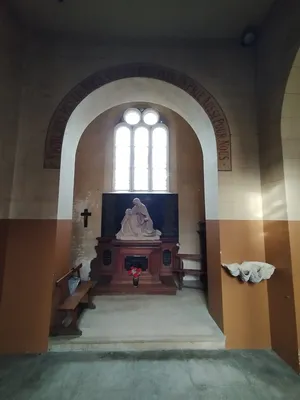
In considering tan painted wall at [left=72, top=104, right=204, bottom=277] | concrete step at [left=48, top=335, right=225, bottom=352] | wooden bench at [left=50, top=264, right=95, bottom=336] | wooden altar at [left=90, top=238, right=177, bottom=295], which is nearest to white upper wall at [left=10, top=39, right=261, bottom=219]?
wooden bench at [left=50, top=264, right=95, bottom=336]

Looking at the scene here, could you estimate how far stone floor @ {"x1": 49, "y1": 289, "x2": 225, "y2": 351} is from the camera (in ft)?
7.07

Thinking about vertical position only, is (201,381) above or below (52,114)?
below

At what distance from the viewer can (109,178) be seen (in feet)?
16.7

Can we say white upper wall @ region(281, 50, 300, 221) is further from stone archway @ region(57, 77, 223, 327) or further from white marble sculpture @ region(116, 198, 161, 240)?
white marble sculpture @ region(116, 198, 161, 240)

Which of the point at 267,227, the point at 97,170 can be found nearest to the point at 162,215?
the point at 97,170

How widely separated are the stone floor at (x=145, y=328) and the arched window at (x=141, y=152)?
8.90 feet

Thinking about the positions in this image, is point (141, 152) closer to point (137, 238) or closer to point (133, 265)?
point (137, 238)

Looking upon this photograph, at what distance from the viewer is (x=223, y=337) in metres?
2.20

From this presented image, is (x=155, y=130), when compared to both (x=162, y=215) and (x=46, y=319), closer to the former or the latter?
(x=162, y=215)

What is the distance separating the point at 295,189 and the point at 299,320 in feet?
3.79

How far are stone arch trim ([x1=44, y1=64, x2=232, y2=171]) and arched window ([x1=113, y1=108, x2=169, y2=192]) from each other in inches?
106

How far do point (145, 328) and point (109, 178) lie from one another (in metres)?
3.44

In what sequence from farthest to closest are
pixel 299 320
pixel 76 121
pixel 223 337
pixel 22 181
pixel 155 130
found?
1. pixel 155 130
2. pixel 76 121
3. pixel 22 181
4. pixel 223 337
5. pixel 299 320

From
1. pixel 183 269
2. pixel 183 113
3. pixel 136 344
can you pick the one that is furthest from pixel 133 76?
pixel 183 269
